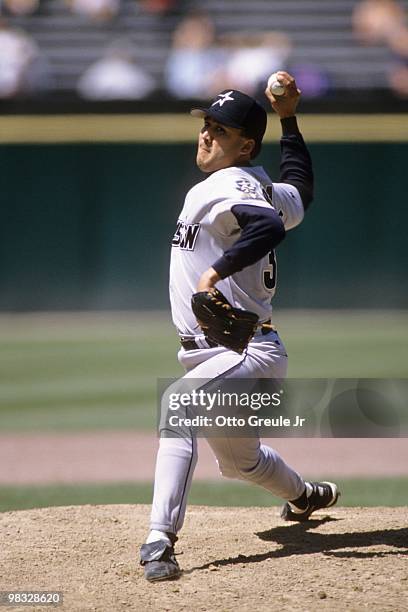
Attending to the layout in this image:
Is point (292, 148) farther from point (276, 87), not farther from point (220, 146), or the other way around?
point (220, 146)

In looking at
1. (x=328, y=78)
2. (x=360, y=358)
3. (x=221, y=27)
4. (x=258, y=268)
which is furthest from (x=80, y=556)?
(x=221, y=27)

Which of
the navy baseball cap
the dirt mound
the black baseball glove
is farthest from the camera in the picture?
the navy baseball cap

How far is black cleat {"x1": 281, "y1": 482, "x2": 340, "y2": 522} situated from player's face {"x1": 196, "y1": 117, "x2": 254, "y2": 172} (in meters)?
1.46

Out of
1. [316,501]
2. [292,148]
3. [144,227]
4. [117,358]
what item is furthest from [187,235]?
[144,227]

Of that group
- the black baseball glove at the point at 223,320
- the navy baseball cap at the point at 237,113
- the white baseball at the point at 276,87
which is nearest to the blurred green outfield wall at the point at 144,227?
the white baseball at the point at 276,87

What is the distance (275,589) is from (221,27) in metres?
11.4

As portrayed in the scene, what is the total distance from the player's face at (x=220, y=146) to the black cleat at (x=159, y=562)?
1366 mm

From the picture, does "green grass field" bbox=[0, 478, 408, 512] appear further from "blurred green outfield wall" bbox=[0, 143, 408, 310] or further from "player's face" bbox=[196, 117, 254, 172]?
"blurred green outfield wall" bbox=[0, 143, 408, 310]

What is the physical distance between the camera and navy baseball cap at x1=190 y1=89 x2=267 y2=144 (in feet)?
12.1

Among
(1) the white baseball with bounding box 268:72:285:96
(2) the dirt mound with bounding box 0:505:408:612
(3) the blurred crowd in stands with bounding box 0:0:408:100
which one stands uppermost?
(3) the blurred crowd in stands with bounding box 0:0:408:100

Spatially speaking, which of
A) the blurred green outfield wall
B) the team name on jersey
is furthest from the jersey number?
the blurred green outfield wall

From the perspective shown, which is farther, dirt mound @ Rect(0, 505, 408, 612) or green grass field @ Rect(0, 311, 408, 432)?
green grass field @ Rect(0, 311, 408, 432)

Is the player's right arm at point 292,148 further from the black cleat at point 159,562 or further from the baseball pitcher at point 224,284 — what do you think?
the black cleat at point 159,562

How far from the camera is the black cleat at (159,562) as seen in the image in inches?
138
